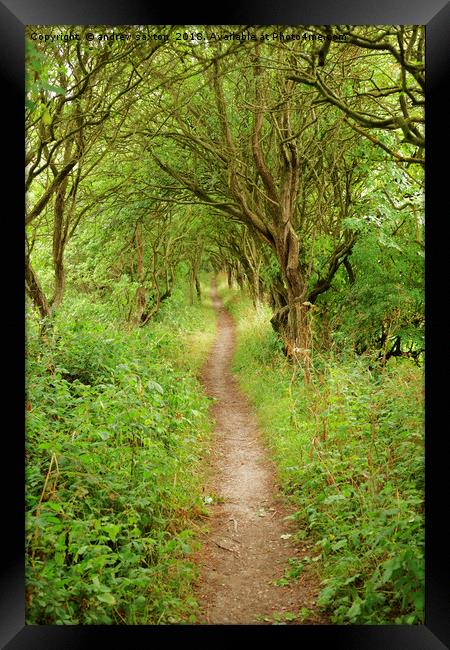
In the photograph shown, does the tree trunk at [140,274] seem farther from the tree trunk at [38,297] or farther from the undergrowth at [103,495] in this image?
the undergrowth at [103,495]

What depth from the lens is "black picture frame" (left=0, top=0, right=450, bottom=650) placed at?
253 cm

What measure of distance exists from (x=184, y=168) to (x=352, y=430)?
7044 millimetres

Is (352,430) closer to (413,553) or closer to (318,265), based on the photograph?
(413,553)

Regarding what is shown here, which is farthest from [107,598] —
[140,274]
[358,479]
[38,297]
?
[140,274]

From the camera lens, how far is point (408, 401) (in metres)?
4.04

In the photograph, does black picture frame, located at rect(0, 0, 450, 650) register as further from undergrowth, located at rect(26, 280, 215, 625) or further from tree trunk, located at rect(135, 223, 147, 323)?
tree trunk, located at rect(135, 223, 147, 323)

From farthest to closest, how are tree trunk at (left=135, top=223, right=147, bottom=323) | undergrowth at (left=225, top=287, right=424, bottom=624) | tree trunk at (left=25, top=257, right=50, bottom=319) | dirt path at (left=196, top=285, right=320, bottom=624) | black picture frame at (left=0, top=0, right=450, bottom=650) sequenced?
1. tree trunk at (left=135, top=223, right=147, bottom=323)
2. tree trunk at (left=25, top=257, right=50, bottom=319)
3. dirt path at (left=196, top=285, right=320, bottom=624)
4. undergrowth at (left=225, top=287, right=424, bottom=624)
5. black picture frame at (left=0, top=0, right=450, bottom=650)

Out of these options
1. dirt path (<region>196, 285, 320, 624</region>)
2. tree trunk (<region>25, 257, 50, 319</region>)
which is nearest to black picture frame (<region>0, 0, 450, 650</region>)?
dirt path (<region>196, 285, 320, 624</region>)

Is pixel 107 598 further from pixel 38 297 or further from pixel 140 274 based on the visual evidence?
pixel 140 274

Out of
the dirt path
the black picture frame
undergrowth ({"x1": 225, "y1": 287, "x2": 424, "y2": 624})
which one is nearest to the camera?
the black picture frame

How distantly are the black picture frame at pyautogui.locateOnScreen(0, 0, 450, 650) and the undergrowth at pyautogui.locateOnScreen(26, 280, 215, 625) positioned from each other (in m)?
0.24
